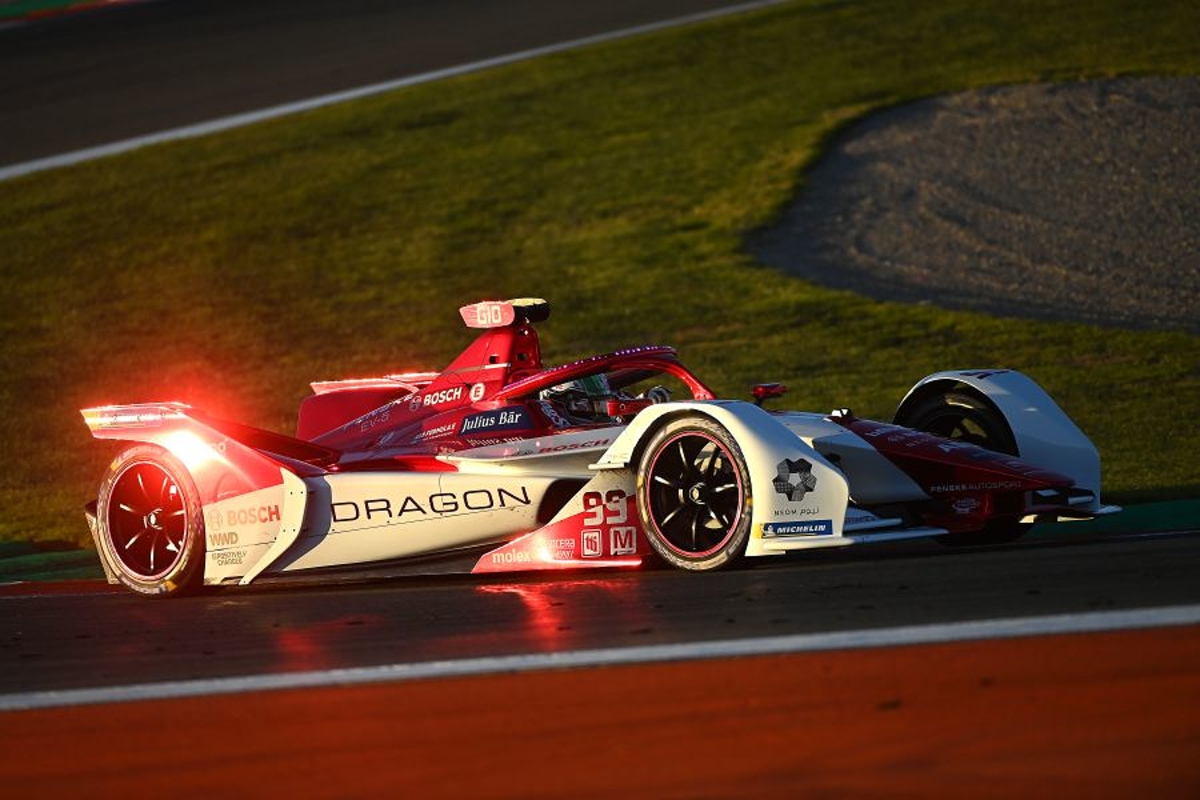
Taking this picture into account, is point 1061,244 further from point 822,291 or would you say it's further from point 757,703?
point 757,703

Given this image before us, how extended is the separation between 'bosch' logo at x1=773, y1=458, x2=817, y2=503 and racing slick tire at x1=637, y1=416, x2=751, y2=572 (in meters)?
0.32

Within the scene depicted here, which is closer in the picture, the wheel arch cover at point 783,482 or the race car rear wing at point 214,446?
the wheel arch cover at point 783,482

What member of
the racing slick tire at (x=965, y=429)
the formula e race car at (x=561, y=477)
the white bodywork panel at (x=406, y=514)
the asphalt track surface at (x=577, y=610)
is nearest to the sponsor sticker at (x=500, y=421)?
the formula e race car at (x=561, y=477)

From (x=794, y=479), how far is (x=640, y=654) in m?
2.10

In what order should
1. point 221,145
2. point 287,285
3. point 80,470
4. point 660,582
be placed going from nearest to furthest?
point 660,582
point 80,470
point 287,285
point 221,145

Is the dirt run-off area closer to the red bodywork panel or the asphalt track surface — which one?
the red bodywork panel

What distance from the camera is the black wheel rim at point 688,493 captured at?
28.9 ft

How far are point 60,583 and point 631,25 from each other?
73.2 ft

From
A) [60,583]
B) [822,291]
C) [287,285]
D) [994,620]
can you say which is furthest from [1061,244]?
[994,620]

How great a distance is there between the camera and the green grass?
18.0 metres

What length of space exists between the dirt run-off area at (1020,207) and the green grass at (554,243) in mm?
656

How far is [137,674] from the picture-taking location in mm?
7082

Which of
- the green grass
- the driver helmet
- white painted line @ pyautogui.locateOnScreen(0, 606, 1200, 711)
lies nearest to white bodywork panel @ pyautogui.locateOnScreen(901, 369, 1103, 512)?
the driver helmet

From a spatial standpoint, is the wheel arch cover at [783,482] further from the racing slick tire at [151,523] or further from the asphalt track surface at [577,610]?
the racing slick tire at [151,523]
